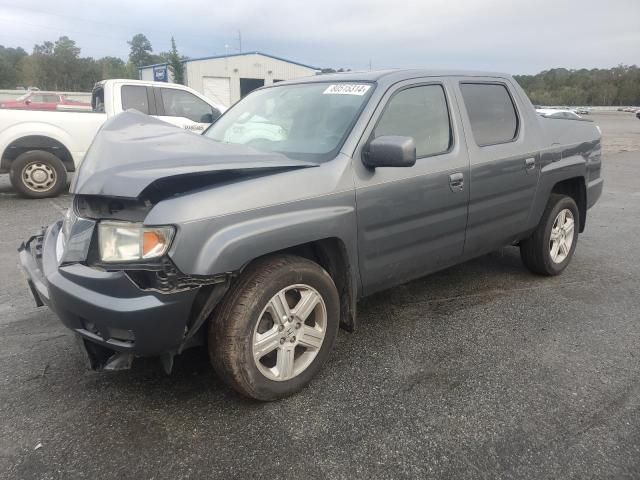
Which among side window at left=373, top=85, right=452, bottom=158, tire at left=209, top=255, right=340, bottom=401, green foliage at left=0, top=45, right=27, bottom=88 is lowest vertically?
tire at left=209, top=255, right=340, bottom=401

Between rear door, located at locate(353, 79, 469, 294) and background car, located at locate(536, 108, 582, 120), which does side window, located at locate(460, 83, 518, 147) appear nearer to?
rear door, located at locate(353, 79, 469, 294)

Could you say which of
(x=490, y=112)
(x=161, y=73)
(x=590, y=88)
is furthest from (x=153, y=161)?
(x=590, y=88)

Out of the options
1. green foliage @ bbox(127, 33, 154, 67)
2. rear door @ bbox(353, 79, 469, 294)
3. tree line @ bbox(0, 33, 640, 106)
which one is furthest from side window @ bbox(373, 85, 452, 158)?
green foliage @ bbox(127, 33, 154, 67)

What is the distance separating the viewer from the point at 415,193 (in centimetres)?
312

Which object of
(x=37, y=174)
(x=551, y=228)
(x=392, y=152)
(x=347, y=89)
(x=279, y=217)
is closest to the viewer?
(x=279, y=217)

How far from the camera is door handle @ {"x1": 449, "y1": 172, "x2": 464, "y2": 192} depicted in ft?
11.0

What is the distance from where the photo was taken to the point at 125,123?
10.2 feet

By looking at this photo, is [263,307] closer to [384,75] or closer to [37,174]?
[384,75]

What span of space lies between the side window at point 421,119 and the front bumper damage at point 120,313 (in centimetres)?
159

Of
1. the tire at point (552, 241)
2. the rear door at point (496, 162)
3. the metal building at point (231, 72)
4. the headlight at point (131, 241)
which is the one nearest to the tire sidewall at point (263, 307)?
the headlight at point (131, 241)

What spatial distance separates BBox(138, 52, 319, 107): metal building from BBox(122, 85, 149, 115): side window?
25.8m

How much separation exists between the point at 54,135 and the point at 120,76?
84.8 meters

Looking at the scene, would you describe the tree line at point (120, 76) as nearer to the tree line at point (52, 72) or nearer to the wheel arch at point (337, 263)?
the tree line at point (52, 72)

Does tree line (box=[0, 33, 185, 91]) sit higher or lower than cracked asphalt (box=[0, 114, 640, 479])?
higher
